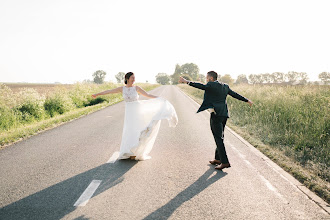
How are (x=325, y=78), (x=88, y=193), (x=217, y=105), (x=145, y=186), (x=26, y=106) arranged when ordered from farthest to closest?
1. (x=325, y=78)
2. (x=26, y=106)
3. (x=217, y=105)
4. (x=145, y=186)
5. (x=88, y=193)

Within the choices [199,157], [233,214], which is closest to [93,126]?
[199,157]

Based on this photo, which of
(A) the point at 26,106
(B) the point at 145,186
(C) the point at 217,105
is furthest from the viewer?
(A) the point at 26,106

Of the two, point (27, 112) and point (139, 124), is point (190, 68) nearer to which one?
point (27, 112)

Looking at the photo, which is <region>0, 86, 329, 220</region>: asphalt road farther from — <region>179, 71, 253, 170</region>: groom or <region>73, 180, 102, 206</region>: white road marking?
<region>179, 71, 253, 170</region>: groom

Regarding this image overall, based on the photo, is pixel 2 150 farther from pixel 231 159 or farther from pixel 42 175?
pixel 231 159

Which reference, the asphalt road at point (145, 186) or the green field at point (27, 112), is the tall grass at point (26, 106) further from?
the asphalt road at point (145, 186)

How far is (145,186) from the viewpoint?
14.0 ft

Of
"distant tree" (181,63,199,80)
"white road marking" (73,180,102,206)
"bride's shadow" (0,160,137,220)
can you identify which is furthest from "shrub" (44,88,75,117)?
"distant tree" (181,63,199,80)

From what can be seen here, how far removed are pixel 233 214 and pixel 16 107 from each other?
12.6 metres

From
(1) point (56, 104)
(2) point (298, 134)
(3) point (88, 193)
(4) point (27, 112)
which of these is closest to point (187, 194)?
(3) point (88, 193)

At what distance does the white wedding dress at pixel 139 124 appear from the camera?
554 centimetres

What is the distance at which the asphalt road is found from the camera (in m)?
3.40

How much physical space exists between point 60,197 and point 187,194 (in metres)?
2.06

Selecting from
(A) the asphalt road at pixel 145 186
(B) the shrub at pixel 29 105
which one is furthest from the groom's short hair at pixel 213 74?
(B) the shrub at pixel 29 105
